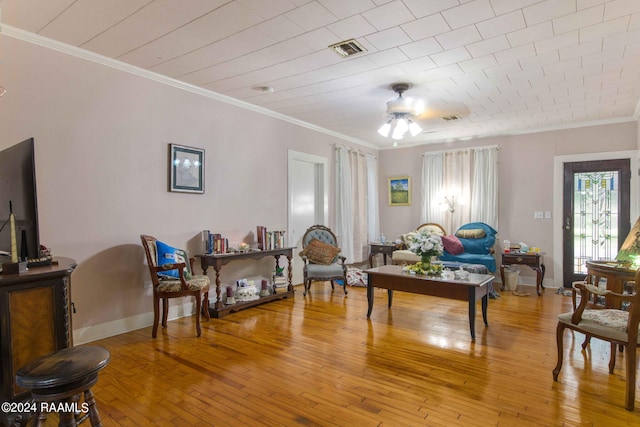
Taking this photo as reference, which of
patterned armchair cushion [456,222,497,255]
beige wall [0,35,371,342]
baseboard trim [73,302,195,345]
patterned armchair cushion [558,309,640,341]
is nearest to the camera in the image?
patterned armchair cushion [558,309,640,341]

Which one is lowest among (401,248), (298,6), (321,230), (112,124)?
(401,248)

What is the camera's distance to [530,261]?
5.47 m

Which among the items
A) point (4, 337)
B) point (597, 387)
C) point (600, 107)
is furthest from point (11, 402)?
point (600, 107)

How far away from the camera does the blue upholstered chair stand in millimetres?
5613

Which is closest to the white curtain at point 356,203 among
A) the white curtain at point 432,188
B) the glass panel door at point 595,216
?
the white curtain at point 432,188

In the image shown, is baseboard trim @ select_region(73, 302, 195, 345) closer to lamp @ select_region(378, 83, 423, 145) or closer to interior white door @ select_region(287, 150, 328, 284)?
interior white door @ select_region(287, 150, 328, 284)

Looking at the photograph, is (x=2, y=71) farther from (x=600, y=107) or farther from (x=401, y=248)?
(x=600, y=107)

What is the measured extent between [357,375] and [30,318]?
2153 millimetres

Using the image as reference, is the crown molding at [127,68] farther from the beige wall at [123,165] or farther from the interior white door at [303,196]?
the interior white door at [303,196]

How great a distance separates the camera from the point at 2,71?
2809 millimetres

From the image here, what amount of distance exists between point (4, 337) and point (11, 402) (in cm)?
37

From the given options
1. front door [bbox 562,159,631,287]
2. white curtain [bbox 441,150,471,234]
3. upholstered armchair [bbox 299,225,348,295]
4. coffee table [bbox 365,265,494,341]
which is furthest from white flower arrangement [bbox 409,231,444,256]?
front door [bbox 562,159,631,287]

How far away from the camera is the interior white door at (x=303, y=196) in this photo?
5.67m

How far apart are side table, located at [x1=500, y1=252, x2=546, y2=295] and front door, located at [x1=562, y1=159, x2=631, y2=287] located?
0.52 m
